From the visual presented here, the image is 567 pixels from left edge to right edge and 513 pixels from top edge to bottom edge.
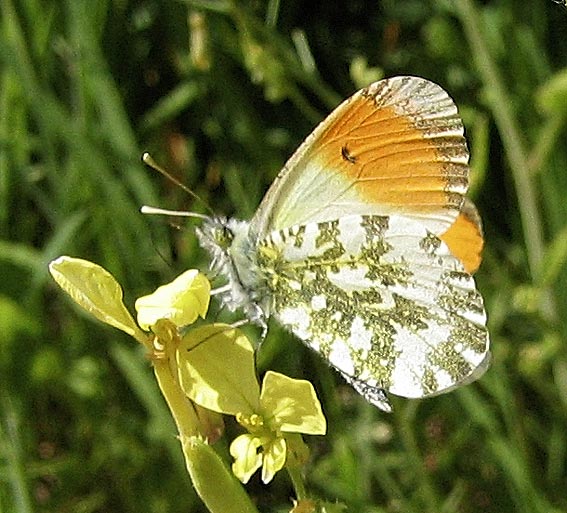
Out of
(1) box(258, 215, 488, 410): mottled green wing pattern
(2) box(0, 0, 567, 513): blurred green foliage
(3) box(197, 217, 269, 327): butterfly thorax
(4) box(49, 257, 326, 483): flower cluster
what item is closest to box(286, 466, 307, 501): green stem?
(4) box(49, 257, 326, 483): flower cluster

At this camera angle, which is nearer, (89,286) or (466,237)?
(89,286)

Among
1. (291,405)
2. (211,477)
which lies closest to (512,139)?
A: (291,405)

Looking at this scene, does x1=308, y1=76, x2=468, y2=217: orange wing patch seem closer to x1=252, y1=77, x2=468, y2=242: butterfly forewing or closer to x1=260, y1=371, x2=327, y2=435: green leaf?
x1=252, y1=77, x2=468, y2=242: butterfly forewing

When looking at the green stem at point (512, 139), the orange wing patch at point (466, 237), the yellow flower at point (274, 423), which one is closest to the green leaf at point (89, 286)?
the yellow flower at point (274, 423)

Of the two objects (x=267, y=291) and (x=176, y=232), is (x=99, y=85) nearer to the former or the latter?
(x=176, y=232)

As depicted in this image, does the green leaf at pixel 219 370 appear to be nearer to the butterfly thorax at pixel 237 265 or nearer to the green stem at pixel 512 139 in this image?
the butterfly thorax at pixel 237 265

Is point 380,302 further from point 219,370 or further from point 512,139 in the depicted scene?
point 512,139
